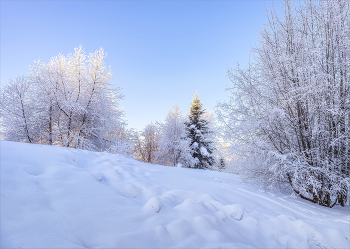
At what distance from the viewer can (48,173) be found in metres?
1.90

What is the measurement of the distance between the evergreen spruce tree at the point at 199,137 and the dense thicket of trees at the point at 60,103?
751 centimetres

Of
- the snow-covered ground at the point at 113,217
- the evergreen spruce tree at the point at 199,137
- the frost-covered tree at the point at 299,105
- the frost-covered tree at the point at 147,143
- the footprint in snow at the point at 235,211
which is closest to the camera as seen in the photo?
the snow-covered ground at the point at 113,217

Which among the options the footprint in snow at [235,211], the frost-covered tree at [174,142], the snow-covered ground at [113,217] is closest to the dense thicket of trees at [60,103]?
the frost-covered tree at [174,142]

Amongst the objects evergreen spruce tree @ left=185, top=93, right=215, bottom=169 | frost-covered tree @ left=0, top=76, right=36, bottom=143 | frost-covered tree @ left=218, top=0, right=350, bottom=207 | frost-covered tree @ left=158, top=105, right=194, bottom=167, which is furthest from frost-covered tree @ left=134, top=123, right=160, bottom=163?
frost-covered tree @ left=218, top=0, right=350, bottom=207

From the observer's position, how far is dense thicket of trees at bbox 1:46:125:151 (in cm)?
981

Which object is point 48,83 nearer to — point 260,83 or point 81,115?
point 81,115

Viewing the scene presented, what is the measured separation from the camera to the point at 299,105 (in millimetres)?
4219

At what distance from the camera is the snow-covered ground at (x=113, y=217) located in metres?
1.21

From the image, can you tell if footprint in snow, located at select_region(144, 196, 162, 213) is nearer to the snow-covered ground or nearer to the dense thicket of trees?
the snow-covered ground

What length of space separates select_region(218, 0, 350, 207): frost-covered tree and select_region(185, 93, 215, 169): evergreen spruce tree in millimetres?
10206

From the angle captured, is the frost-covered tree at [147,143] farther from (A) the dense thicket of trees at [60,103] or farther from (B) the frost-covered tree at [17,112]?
(B) the frost-covered tree at [17,112]

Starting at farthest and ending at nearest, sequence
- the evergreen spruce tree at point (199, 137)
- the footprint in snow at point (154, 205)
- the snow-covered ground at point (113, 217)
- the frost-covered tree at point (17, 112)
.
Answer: the evergreen spruce tree at point (199, 137)
the frost-covered tree at point (17, 112)
the footprint in snow at point (154, 205)
the snow-covered ground at point (113, 217)

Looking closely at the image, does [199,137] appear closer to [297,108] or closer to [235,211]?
[297,108]

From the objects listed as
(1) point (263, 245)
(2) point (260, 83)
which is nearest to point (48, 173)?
(1) point (263, 245)
